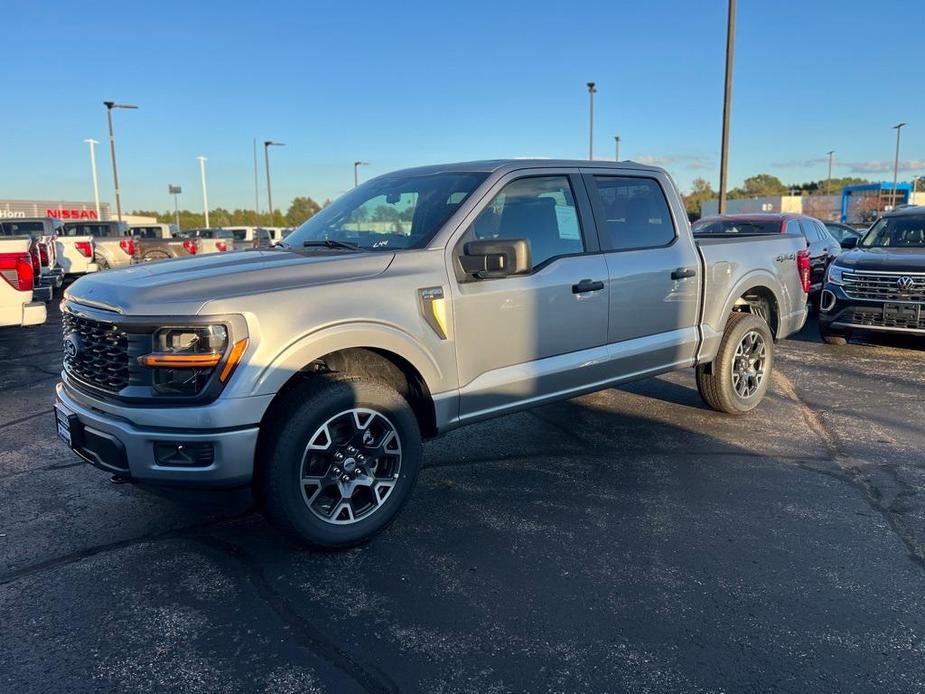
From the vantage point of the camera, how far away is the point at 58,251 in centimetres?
1744

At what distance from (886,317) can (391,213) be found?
21.7ft

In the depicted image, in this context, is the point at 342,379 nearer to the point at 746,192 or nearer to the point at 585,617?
the point at 585,617

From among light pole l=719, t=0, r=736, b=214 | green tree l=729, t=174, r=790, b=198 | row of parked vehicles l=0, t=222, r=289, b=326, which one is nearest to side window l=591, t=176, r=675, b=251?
row of parked vehicles l=0, t=222, r=289, b=326

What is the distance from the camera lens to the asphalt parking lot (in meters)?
2.63

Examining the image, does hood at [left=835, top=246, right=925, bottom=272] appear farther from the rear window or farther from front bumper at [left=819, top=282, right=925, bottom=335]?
the rear window

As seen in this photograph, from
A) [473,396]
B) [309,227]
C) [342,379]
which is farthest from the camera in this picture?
[309,227]

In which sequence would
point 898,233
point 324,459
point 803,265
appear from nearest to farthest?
point 324,459, point 803,265, point 898,233

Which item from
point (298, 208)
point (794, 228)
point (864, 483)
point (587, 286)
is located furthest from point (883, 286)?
point (298, 208)

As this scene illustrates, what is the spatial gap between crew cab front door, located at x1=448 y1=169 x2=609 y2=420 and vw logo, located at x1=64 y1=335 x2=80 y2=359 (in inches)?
76.5

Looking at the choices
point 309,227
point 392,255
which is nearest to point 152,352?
point 392,255

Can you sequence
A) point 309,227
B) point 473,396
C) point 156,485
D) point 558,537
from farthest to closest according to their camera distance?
point 309,227
point 473,396
point 558,537
point 156,485

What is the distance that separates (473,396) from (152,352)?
1.70 meters

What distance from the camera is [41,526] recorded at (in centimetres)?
388

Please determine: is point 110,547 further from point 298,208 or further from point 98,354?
point 298,208
